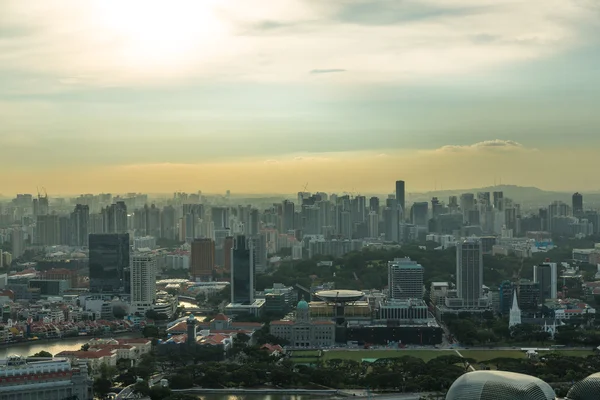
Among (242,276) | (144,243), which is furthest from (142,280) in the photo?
(144,243)

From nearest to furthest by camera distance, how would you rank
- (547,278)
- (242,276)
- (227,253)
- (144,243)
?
1. (547,278)
2. (242,276)
3. (227,253)
4. (144,243)

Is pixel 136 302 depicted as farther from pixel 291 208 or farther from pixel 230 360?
pixel 291 208

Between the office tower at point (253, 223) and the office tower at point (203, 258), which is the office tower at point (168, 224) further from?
the office tower at point (203, 258)

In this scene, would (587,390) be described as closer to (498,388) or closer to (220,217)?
(498,388)

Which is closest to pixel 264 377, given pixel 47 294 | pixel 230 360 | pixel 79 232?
pixel 230 360

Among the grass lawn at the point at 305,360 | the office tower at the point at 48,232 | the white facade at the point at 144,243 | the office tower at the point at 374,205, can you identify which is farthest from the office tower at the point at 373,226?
the grass lawn at the point at 305,360

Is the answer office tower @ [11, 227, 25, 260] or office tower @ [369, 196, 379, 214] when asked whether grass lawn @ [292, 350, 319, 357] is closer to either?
office tower @ [11, 227, 25, 260]
